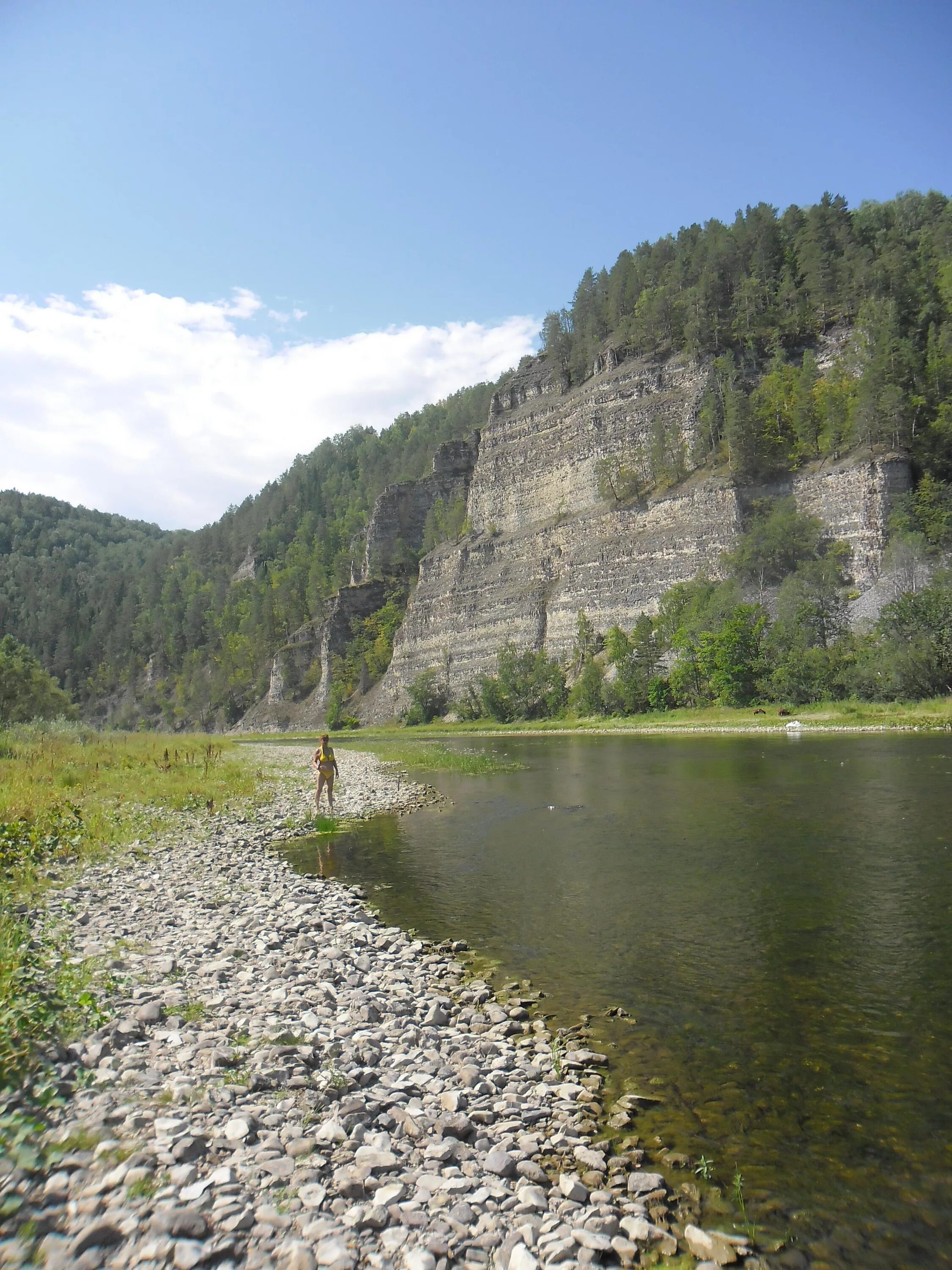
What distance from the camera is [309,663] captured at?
134 metres

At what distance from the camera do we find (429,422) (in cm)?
18512

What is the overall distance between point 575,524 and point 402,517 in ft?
176

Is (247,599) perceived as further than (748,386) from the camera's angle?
Yes

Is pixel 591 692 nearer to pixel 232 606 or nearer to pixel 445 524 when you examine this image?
pixel 445 524

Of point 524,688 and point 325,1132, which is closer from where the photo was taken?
point 325,1132

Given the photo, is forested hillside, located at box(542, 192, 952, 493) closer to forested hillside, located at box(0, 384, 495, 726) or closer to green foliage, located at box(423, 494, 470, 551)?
green foliage, located at box(423, 494, 470, 551)

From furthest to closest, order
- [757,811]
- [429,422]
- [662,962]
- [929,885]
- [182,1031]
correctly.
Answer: [429,422]
[757,811]
[929,885]
[662,962]
[182,1031]

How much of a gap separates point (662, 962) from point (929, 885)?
19.7ft

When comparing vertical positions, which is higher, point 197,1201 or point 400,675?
point 400,675

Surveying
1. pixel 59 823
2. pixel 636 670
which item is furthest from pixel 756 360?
pixel 59 823

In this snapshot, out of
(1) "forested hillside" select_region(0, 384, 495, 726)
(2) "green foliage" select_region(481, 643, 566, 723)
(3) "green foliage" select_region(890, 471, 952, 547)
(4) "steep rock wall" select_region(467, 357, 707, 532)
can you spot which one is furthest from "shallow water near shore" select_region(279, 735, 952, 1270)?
(1) "forested hillside" select_region(0, 384, 495, 726)

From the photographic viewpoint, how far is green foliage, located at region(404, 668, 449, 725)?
3991 inches

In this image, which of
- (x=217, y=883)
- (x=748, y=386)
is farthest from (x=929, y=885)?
(x=748, y=386)

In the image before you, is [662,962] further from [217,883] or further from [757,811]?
[757,811]
